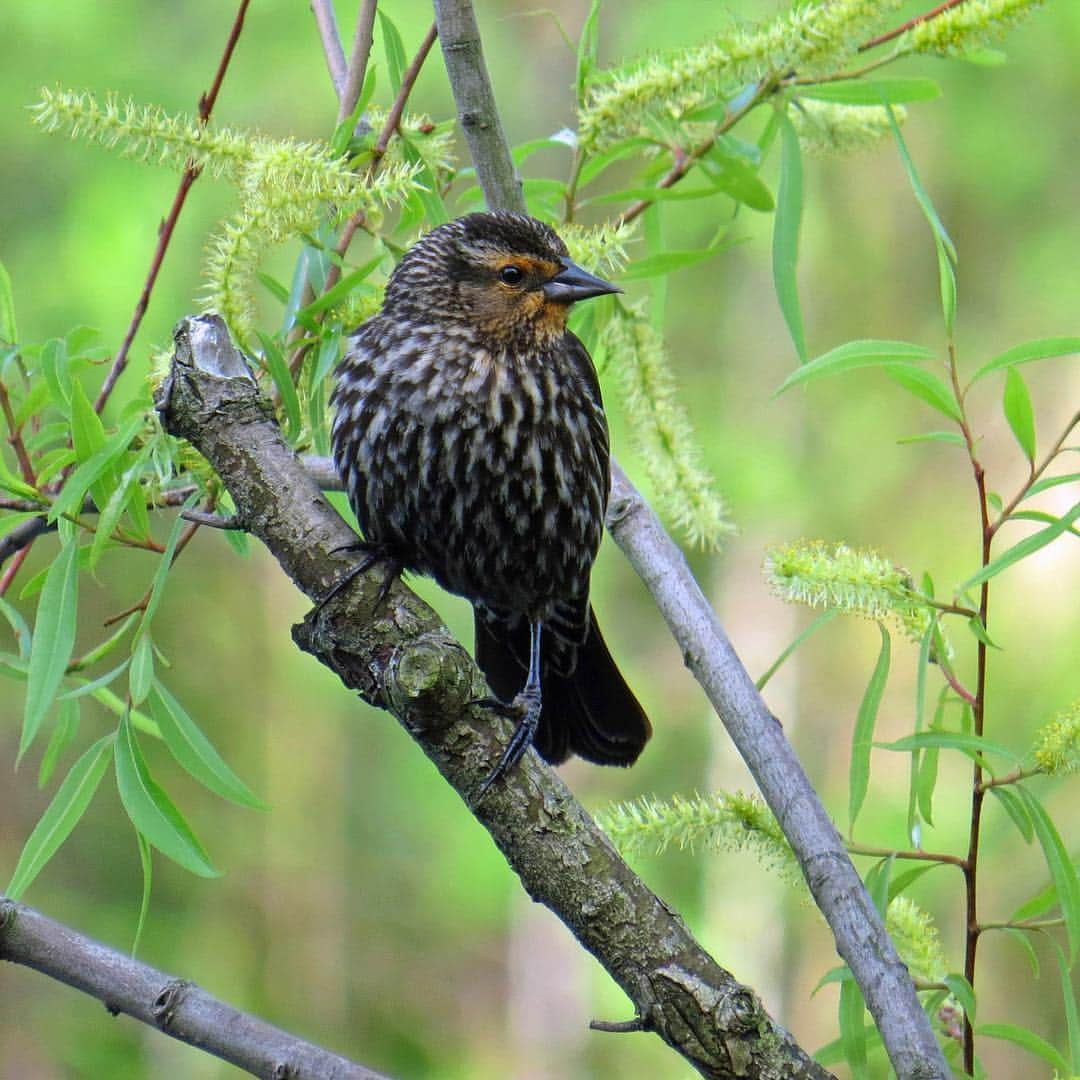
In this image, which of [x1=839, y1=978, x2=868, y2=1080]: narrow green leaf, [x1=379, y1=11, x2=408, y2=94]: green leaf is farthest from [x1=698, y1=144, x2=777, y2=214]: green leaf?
[x1=839, y1=978, x2=868, y2=1080]: narrow green leaf

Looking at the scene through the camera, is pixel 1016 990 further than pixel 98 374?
Yes

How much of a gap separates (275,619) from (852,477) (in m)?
2.09

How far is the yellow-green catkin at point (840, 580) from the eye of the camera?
152cm

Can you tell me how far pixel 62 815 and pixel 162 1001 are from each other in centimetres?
25

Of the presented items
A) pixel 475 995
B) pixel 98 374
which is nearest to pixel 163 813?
pixel 98 374

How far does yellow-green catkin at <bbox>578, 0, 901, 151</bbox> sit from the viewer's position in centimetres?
175

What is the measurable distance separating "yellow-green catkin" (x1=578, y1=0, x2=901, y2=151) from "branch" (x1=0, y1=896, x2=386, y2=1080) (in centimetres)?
116

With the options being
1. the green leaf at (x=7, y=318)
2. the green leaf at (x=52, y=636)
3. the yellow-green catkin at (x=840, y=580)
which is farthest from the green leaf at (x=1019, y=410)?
the green leaf at (x=7, y=318)

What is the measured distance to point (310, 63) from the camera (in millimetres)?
4527

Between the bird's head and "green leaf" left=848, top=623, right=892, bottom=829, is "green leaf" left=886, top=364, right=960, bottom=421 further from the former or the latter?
the bird's head

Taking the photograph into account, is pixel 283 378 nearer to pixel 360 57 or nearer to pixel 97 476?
pixel 97 476

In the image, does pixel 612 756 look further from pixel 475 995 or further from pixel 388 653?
pixel 475 995

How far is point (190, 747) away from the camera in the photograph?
166 cm

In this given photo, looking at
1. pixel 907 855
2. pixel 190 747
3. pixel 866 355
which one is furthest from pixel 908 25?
pixel 190 747
